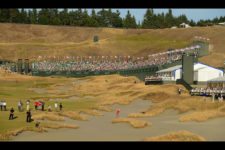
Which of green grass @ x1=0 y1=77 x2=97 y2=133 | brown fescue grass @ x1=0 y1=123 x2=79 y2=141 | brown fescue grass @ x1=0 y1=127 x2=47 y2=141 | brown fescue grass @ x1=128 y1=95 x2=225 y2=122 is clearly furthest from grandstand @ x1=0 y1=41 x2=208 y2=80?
brown fescue grass @ x1=0 y1=127 x2=47 y2=141

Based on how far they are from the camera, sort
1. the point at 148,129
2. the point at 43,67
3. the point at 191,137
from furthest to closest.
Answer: the point at 43,67 → the point at 148,129 → the point at 191,137

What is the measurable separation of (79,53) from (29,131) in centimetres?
14628

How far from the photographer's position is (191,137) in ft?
93.6

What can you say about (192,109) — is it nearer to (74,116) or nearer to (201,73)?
(74,116)

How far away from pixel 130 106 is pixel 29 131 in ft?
92.8

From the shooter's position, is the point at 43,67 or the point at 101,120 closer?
the point at 101,120

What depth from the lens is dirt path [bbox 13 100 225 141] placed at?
3045 cm

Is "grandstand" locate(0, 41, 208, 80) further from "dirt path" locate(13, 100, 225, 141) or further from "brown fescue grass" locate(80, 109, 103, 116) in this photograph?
"dirt path" locate(13, 100, 225, 141)

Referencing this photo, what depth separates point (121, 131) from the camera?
34.6 m

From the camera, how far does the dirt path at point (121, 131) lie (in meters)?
30.5
